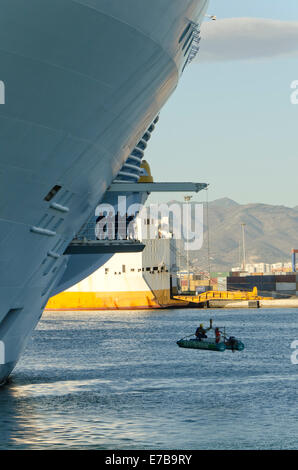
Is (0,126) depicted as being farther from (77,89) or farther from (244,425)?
(244,425)

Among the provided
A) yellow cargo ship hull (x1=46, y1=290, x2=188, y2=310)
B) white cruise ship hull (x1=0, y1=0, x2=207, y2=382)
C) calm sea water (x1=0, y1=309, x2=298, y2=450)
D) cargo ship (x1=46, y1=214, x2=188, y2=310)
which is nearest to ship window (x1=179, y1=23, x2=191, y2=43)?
white cruise ship hull (x1=0, y1=0, x2=207, y2=382)

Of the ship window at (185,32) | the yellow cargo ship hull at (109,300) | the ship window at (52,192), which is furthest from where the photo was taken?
the yellow cargo ship hull at (109,300)

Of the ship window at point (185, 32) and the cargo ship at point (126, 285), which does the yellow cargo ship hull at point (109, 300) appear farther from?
the ship window at point (185, 32)

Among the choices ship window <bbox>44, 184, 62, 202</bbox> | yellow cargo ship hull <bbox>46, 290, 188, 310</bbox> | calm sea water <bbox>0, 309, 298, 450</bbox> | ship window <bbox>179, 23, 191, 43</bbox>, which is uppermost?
ship window <bbox>179, 23, 191, 43</bbox>

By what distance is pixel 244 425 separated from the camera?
953 inches

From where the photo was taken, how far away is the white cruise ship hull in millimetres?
15500

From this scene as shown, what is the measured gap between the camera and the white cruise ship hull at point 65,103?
15.5m

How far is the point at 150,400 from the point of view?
29.1m

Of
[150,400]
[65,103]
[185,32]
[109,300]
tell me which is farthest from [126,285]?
[65,103]

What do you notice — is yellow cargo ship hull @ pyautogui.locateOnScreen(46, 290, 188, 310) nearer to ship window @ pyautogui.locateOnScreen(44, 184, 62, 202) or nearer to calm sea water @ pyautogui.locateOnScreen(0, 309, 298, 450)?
calm sea water @ pyautogui.locateOnScreen(0, 309, 298, 450)

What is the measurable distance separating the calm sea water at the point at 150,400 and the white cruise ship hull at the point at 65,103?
3.74 metres

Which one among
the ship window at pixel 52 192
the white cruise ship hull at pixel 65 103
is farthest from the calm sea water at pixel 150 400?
the ship window at pixel 52 192

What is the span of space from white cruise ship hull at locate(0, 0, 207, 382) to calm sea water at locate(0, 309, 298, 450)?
3742mm
